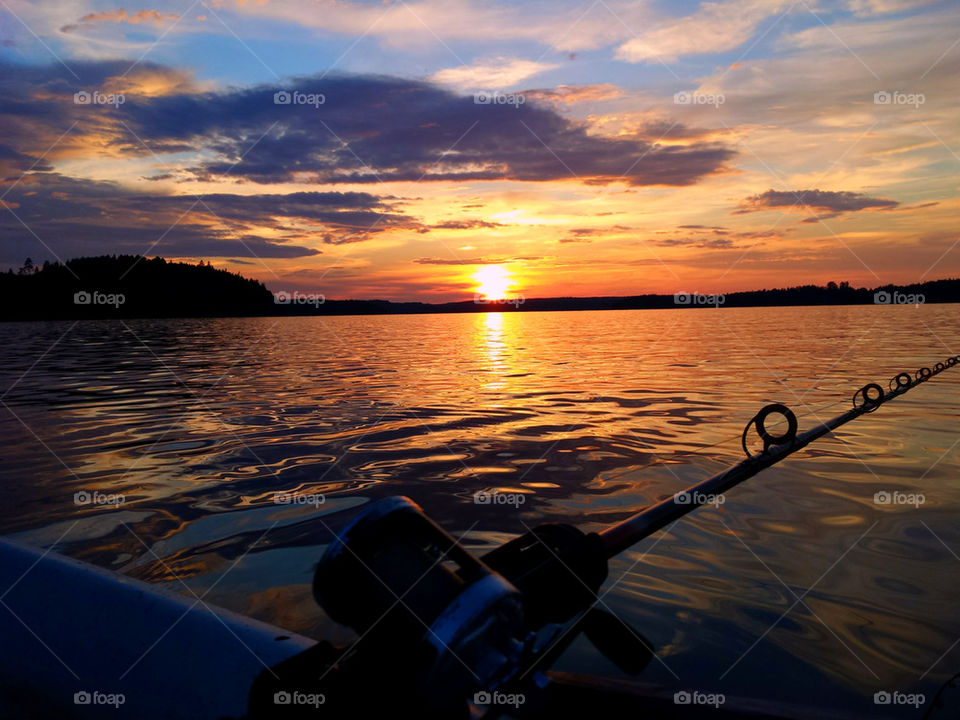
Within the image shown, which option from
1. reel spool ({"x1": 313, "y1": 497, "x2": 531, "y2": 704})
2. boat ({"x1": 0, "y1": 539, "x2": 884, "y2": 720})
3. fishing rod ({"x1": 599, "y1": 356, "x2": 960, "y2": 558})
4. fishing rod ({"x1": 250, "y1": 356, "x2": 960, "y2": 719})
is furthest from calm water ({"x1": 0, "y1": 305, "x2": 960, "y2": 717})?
reel spool ({"x1": 313, "y1": 497, "x2": 531, "y2": 704})

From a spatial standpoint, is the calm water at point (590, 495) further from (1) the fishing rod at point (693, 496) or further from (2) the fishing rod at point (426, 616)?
(2) the fishing rod at point (426, 616)

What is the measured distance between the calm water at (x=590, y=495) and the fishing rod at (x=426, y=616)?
4.91 feet

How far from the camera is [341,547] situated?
75.1 inches

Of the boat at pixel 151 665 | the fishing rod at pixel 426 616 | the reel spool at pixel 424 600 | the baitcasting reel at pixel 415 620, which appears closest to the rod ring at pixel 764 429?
the boat at pixel 151 665

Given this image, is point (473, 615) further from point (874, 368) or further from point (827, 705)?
point (874, 368)

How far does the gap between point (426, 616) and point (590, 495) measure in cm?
520

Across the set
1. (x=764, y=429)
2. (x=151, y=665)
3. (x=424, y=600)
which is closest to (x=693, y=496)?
(x=764, y=429)

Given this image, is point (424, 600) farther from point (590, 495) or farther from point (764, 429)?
point (590, 495)

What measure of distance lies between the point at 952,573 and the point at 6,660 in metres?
6.07

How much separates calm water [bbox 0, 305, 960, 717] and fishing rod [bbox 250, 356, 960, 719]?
150 cm

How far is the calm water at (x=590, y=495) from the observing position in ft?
12.4

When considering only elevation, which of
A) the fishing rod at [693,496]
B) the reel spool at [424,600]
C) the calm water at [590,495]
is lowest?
the calm water at [590,495]

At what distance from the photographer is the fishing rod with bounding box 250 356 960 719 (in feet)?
5.57

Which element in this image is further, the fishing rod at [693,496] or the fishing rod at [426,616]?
the fishing rod at [693,496]
